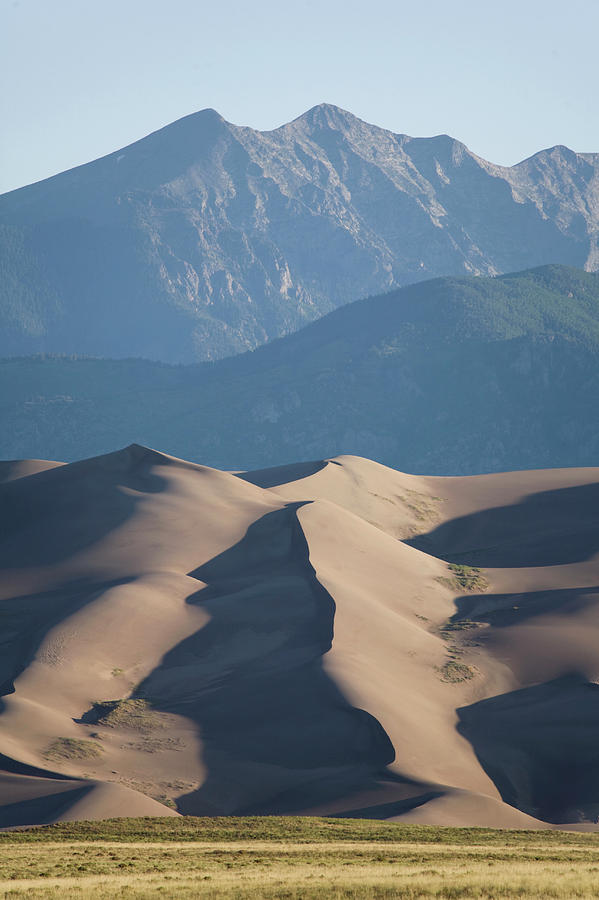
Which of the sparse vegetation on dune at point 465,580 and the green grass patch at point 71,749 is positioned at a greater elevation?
the green grass patch at point 71,749

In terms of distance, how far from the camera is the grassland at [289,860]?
28.4 meters

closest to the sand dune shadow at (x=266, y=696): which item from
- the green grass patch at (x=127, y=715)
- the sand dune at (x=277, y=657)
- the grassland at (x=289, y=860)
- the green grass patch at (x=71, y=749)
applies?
the sand dune at (x=277, y=657)

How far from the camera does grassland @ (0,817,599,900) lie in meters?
28.4

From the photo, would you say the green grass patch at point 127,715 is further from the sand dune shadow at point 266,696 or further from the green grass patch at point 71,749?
the green grass patch at point 71,749

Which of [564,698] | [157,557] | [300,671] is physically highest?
[157,557]

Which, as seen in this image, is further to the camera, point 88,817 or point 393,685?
point 393,685

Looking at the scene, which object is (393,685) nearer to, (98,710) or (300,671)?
(300,671)

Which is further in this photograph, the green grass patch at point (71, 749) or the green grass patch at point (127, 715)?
the green grass patch at point (127, 715)

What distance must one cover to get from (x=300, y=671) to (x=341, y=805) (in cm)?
1220

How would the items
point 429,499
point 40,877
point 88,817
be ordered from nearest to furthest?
point 40,877 < point 88,817 < point 429,499

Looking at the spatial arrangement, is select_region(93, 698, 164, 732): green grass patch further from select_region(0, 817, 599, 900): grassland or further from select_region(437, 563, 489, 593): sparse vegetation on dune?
select_region(437, 563, 489, 593): sparse vegetation on dune

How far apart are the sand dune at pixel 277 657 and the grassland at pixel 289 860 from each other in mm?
3666

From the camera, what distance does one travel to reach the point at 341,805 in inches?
1857

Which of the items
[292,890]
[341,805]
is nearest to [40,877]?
[292,890]
